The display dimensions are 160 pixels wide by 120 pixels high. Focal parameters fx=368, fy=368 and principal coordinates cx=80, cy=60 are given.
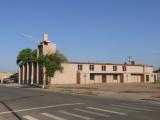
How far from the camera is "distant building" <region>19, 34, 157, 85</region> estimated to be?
8325 cm

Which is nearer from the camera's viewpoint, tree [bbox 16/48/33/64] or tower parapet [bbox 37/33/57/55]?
tower parapet [bbox 37/33/57/55]

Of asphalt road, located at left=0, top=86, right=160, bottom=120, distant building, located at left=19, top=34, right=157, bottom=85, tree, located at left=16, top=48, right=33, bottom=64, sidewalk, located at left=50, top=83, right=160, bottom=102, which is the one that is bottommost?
→ sidewalk, located at left=50, top=83, right=160, bottom=102

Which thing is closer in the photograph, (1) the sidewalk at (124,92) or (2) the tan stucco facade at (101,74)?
(1) the sidewalk at (124,92)

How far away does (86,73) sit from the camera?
87375 mm

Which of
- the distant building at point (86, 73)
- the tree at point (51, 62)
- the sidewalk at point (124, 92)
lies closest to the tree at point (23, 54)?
the distant building at point (86, 73)

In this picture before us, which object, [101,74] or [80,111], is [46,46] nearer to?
[101,74]

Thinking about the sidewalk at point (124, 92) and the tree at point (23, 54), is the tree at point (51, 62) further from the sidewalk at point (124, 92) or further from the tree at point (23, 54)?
the tree at point (23, 54)

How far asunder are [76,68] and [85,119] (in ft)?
233

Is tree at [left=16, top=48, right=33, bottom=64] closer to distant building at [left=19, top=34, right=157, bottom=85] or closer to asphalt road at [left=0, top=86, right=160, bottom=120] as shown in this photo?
distant building at [left=19, top=34, right=157, bottom=85]

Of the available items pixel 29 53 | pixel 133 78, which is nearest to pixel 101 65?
pixel 133 78

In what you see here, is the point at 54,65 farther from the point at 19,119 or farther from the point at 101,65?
the point at 19,119

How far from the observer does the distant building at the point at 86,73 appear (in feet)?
273

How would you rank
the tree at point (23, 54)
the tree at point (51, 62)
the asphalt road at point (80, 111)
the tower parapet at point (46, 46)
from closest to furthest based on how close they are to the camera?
1. the asphalt road at point (80, 111)
2. the tree at point (51, 62)
3. the tower parapet at point (46, 46)
4. the tree at point (23, 54)

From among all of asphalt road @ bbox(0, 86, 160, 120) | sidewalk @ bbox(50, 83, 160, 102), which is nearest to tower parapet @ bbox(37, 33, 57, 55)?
sidewalk @ bbox(50, 83, 160, 102)
